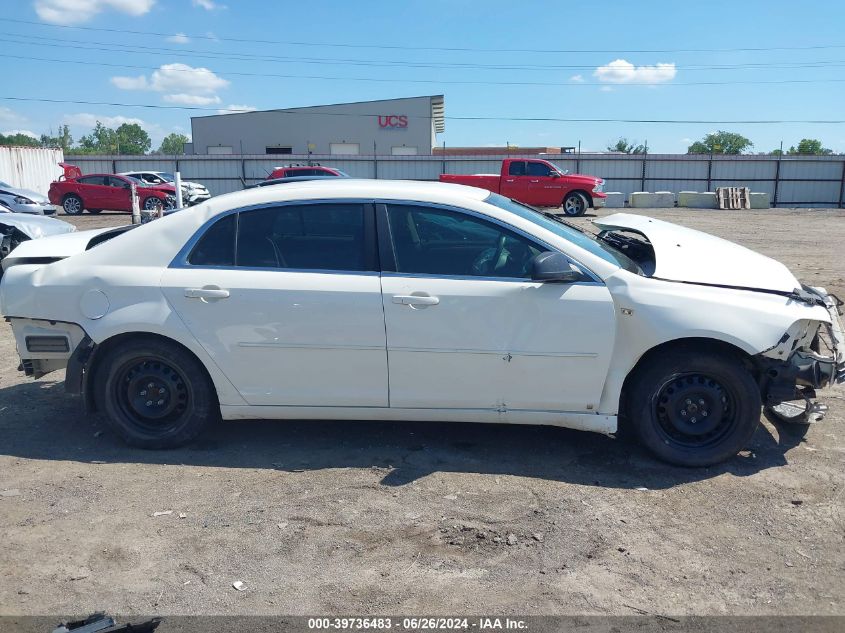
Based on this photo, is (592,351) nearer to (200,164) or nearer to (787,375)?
(787,375)

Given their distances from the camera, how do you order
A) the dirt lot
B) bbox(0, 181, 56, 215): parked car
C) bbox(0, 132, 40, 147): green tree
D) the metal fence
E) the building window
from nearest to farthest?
the dirt lot, bbox(0, 181, 56, 215): parked car, the metal fence, the building window, bbox(0, 132, 40, 147): green tree

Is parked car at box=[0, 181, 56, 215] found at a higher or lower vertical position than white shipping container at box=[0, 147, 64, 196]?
lower

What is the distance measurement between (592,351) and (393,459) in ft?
4.59

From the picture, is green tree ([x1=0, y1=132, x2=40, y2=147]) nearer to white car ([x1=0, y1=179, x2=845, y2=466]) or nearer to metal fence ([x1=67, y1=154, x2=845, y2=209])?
metal fence ([x1=67, y1=154, x2=845, y2=209])

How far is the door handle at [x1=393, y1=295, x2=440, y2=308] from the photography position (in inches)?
169

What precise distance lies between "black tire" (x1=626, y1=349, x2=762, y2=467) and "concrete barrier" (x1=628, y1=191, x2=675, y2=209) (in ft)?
98.1

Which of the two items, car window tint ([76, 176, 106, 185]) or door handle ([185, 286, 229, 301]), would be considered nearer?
door handle ([185, 286, 229, 301])

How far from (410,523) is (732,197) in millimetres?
32992

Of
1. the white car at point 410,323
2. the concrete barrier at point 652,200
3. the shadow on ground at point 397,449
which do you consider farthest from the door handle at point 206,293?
the concrete barrier at point 652,200

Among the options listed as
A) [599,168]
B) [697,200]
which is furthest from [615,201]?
[697,200]

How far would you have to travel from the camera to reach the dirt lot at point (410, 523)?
10.5ft

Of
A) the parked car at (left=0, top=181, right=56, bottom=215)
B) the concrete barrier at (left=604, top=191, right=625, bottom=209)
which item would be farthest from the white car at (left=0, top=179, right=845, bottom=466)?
the concrete barrier at (left=604, top=191, right=625, bottom=209)

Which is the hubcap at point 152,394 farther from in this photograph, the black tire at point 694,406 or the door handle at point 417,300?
the black tire at point 694,406

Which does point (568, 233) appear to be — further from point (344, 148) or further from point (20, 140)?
point (20, 140)
